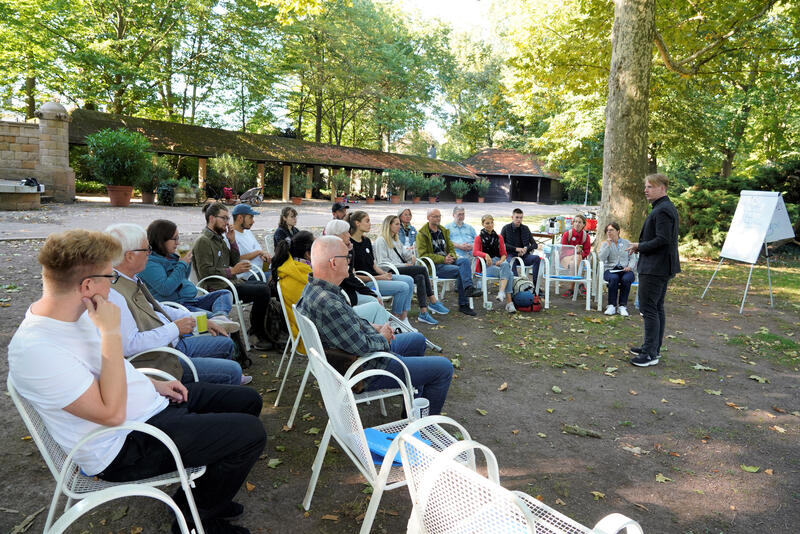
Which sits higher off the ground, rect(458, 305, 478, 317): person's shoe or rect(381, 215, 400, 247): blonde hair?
rect(381, 215, 400, 247): blonde hair

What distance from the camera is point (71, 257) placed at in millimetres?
1841

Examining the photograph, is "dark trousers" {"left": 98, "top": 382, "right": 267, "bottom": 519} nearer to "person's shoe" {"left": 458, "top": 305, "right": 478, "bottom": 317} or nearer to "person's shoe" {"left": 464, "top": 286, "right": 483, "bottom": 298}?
"person's shoe" {"left": 458, "top": 305, "right": 478, "bottom": 317}

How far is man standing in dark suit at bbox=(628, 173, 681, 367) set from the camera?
512 centimetres

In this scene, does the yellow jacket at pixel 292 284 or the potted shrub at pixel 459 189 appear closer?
the yellow jacket at pixel 292 284

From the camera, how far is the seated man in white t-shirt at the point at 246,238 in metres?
6.35

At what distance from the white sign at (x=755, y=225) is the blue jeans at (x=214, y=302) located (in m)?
8.01

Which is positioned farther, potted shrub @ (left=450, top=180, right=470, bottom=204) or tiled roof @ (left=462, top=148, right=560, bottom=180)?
tiled roof @ (left=462, top=148, right=560, bottom=180)

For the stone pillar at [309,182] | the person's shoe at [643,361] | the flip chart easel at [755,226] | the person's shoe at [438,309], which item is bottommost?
the person's shoe at [643,361]

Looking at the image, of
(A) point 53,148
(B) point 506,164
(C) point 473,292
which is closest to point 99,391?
(C) point 473,292

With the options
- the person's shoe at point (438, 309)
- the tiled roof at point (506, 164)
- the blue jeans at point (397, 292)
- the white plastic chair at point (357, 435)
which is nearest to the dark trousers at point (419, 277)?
the person's shoe at point (438, 309)

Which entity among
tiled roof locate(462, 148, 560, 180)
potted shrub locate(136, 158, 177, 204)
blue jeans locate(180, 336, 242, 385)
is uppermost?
tiled roof locate(462, 148, 560, 180)

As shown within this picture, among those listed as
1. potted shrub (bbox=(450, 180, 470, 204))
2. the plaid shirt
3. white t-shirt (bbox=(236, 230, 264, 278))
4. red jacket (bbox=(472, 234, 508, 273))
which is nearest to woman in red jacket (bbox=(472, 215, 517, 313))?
red jacket (bbox=(472, 234, 508, 273))

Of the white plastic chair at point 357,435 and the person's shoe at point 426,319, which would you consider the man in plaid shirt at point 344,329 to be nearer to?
the white plastic chair at point 357,435

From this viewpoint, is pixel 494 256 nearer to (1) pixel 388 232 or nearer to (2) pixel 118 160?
(1) pixel 388 232
